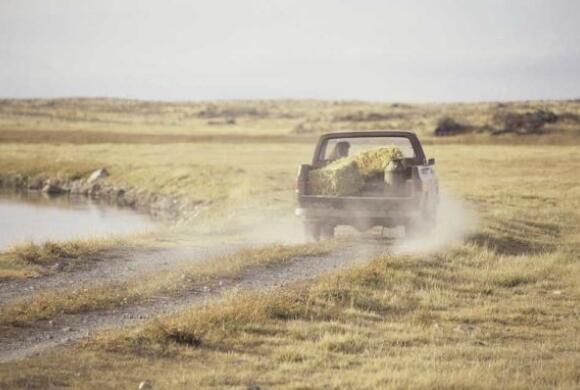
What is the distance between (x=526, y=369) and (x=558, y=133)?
191ft

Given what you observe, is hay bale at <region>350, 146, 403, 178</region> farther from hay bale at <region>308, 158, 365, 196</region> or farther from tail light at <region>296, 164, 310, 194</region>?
tail light at <region>296, 164, 310, 194</region>

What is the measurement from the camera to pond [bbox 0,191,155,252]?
2331 centimetres

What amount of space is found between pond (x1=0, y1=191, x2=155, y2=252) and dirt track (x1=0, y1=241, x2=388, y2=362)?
742cm

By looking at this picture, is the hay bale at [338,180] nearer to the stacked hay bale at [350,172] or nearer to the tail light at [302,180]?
the stacked hay bale at [350,172]

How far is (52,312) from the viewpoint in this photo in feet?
31.5

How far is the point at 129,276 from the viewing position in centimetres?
1223

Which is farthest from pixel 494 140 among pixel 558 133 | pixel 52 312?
pixel 52 312

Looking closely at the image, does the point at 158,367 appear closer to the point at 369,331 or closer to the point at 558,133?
the point at 369,331

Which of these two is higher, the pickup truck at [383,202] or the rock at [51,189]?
the pickup truck at [383,202]

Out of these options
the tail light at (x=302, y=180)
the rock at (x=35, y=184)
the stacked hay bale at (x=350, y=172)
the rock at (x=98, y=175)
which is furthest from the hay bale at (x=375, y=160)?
the rock at (x=35, y=184)

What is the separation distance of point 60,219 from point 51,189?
10.6 metres

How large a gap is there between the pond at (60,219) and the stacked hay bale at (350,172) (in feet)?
24.4

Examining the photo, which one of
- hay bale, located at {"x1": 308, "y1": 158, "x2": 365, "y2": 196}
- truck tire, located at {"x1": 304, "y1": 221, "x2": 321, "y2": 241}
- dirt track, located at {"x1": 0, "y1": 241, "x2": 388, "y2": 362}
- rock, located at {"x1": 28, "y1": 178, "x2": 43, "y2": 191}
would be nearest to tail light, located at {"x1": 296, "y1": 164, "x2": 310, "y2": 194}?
hay bale, located at {"x1": 308, "y1": 158, "x2": 365, "y2": 196}

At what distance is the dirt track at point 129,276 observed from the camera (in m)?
8.62
